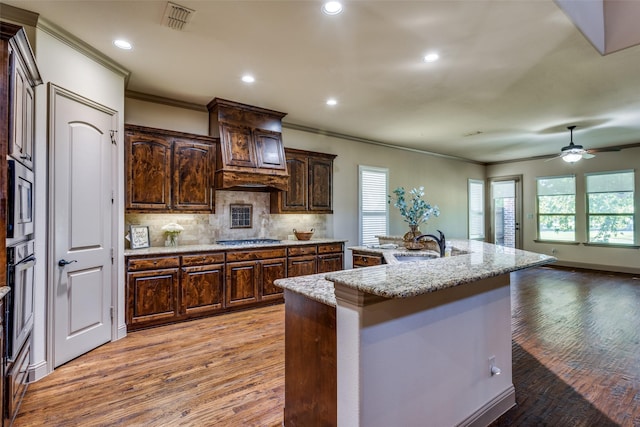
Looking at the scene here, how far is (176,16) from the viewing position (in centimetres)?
249

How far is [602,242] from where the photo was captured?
7.27 m

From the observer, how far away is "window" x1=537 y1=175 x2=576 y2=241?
774cm

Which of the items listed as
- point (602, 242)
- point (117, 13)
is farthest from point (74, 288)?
point (602, 242)

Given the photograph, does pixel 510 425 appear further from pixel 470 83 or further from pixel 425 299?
pixel 470 83

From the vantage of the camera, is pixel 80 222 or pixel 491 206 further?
pixel 491 206

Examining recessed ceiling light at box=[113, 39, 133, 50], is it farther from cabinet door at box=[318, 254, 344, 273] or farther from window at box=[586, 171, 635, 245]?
window at box=[586, 171, 635, 245]

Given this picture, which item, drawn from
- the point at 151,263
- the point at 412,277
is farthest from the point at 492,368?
the point at 151,263

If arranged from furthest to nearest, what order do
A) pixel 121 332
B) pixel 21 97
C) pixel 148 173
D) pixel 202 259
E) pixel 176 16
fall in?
pixel 202 259 < pixel 148 173 < pixel 121 332 < pixel 176 16 < pixel 21 97

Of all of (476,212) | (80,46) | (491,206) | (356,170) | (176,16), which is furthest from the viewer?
(491,206)

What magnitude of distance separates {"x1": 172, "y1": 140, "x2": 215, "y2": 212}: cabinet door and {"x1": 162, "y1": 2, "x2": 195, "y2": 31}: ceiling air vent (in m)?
1.73

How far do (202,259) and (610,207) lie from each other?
8.52 meters

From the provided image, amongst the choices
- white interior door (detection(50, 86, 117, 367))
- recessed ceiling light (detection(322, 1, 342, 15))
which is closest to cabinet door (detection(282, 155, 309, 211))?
white interior door (detection(50, 86, 117, 367))

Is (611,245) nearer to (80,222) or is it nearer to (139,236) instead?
(139,236)

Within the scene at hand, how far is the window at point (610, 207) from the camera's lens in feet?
22.8
